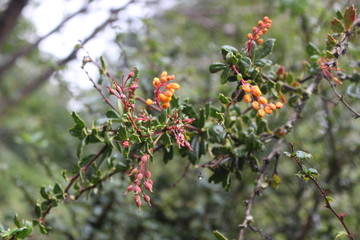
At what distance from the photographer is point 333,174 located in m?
1.81

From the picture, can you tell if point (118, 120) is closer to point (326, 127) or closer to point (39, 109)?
point (326, 127)

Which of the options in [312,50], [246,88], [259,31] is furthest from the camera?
[312,50]

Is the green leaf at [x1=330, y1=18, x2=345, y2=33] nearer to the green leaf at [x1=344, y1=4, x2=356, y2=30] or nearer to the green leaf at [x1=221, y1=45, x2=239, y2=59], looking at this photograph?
the green leaf at [x1=344, y1=4, x2=356, y2=30]

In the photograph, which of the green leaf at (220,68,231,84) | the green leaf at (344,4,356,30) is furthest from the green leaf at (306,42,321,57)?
the green leaf at (220,68,231,84)

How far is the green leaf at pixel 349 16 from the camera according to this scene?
1.04 meters

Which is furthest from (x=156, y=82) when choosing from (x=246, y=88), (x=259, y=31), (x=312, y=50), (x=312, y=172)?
(x=312, y=50)

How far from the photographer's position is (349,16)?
1.04m

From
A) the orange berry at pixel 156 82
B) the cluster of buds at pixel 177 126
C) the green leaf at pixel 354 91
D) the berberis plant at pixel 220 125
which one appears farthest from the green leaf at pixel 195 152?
the green leaf at pixel 354 91

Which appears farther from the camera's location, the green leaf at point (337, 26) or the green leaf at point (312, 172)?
the green leaf at point (337, 26)

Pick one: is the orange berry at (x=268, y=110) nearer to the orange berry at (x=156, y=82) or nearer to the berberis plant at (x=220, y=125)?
the berberis plant at (x=220, y=125)

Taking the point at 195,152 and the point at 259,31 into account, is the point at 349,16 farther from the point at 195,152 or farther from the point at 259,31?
the point at 195,152

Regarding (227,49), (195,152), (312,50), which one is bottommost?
(195,152)

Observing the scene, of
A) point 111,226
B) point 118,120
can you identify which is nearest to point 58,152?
point 111,226

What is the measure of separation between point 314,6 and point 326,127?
0.68 meters
